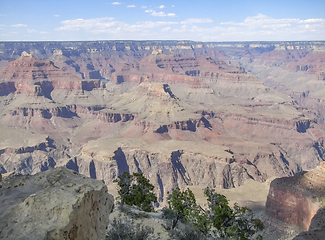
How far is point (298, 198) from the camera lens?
148ft

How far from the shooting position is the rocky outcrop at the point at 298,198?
139 feet

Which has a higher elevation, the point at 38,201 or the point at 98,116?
the point at 38,201

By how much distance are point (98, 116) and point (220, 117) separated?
57.9 m

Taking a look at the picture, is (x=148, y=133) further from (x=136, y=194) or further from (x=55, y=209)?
(x=55, y=209)

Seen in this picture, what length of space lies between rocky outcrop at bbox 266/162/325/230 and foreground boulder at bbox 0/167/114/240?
112 ft

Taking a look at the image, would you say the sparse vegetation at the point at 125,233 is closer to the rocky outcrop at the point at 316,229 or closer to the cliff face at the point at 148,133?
Answer: the rocky outcrop at the point at 316,229

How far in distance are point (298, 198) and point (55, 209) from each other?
1593 inches

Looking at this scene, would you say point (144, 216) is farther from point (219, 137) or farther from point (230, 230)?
point (219, 137)

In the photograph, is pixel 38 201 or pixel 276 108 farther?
pixel 276 108

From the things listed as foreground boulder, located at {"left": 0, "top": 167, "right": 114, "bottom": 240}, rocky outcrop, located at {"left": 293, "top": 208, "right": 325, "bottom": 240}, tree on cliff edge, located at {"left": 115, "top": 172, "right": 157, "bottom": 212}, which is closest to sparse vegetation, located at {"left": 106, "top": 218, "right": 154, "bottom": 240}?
foreground boulder, located at {"left": 0, "top": 167, "right": 114, "bottom": 240}

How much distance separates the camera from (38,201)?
14.2 meters

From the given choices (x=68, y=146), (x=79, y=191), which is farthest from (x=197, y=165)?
(x=79, y=191)

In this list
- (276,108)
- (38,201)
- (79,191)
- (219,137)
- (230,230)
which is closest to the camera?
(38,201)

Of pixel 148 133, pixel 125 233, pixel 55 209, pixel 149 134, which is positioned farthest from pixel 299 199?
pixel 148 133
